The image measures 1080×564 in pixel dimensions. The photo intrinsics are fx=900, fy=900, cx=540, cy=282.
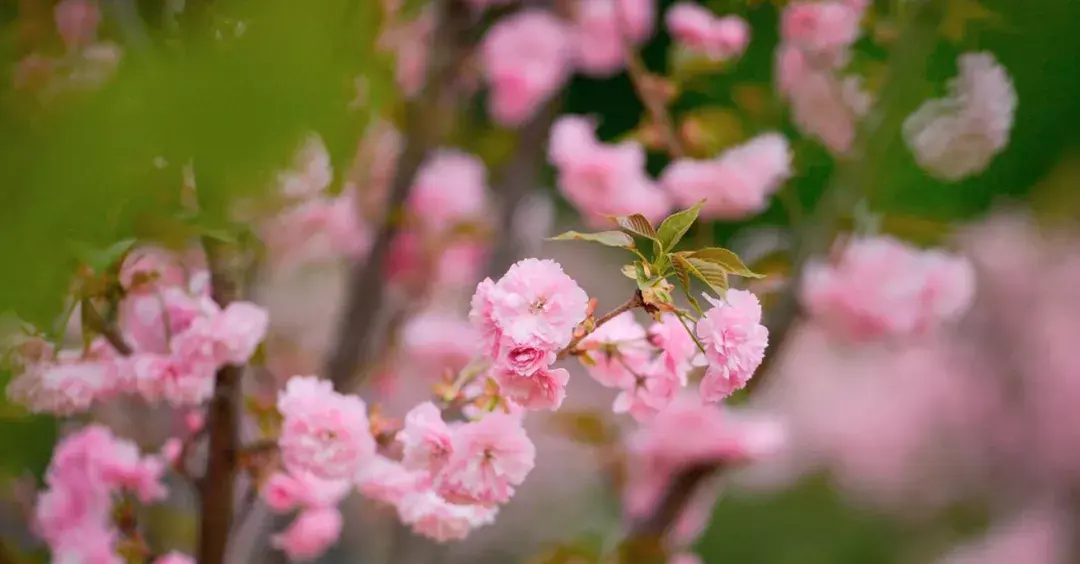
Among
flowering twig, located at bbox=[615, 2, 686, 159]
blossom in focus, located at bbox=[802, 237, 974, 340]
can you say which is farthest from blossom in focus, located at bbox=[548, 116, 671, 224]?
blossom in focus, located at bbox=[802, 237, 974, 340]

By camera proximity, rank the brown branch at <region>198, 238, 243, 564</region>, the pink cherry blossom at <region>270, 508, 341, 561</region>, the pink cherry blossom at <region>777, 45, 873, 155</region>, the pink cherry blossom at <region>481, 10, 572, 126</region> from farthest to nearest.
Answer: the pink cherry blossom at <region>481, 10, 572, 126</region>, the pink cherry blossom at <region>777, 45, 873, 155</region>, the pink cherry blossom at <region>270, 508, 341, 561</region>, the brown branch at <region>198, 238, 243, 564</region>

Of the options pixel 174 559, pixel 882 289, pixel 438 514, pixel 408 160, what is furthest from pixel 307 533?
pixel 882 289

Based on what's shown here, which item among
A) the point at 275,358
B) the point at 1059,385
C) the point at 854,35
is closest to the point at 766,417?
the point at 854,35

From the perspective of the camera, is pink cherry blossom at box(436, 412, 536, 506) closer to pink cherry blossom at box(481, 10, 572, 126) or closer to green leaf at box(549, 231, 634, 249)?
green leaf at box(549, 231, 634, 249)

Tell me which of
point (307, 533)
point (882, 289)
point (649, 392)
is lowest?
point (307, 533)

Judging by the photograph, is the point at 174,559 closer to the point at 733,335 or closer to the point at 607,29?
the point at 733,335
